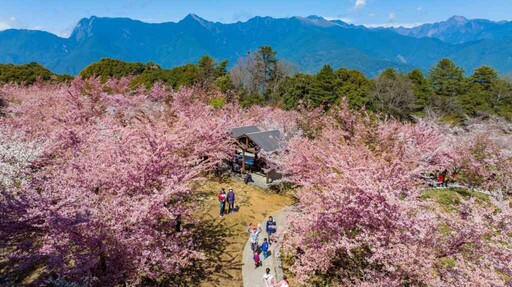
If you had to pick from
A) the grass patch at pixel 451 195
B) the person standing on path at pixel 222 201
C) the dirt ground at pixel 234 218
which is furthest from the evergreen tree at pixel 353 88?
the person standing on path at pixel 222 201

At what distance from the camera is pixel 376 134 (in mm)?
15602

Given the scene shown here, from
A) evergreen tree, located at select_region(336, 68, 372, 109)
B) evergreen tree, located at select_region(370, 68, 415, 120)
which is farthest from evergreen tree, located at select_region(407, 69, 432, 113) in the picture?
evergreen tree, located at select_region(336, 68, 372, 109)

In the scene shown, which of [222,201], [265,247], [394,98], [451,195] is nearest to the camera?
[265,247]

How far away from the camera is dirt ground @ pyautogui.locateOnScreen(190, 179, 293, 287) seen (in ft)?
42.1

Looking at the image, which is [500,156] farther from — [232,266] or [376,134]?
[232,266]

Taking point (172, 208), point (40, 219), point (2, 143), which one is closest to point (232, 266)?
point (172, 208)

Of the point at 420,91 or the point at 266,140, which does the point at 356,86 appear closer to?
the point at 420,91

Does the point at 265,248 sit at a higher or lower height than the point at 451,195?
higher

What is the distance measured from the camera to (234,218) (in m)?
17.5

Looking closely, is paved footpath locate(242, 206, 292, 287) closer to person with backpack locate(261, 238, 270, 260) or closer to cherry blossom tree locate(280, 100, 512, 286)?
person with backpack locate(261, 238, 270, 260)

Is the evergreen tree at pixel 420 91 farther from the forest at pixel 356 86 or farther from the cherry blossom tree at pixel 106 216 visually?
the cherry blossom tree at pixel 106 216

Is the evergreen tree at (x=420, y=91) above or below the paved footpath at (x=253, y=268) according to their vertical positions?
above

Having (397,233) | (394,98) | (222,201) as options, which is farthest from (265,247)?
(394,98)

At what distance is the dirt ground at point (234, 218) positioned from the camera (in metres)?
12.8
